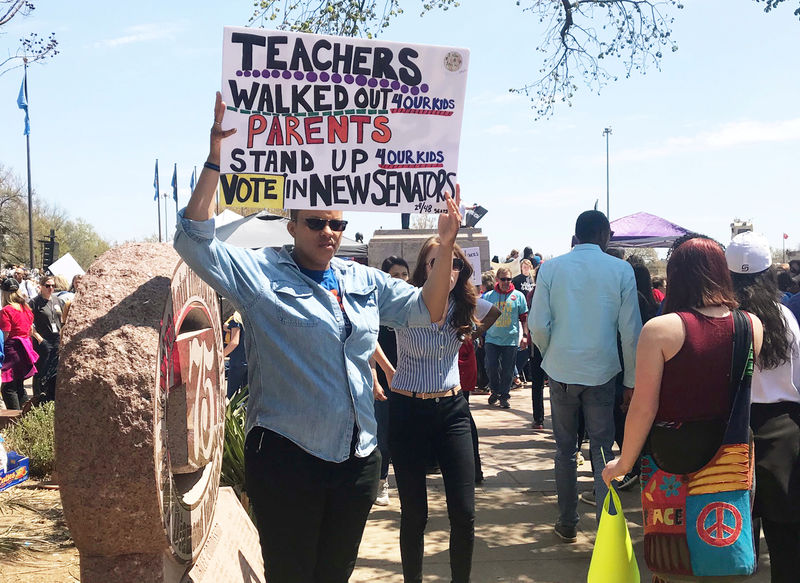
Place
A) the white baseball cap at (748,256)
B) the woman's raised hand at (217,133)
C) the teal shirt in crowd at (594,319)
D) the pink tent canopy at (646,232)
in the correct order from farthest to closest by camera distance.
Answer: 1. the pink tent canopy at (646,232)
2. the teal shirt in crowd at (594,319)
3. the white baseball cap at (748,256)
4. the woman's raised hand at (217,133)

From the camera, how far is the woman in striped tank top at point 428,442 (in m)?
3.95

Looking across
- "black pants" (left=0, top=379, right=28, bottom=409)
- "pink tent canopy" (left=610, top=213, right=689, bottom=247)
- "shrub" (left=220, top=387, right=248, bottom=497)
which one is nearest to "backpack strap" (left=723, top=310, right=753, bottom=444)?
"shrub" (left=220, top=387, right=248, bottom=497)

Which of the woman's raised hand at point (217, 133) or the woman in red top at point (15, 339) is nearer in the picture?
the woman's raised hand at point (217, 133)

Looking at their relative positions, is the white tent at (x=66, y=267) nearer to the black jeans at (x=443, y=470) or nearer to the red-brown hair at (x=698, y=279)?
the black jeans at (x=443, y=470)

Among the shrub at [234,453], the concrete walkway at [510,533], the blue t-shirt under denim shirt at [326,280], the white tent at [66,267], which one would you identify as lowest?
the concrete walkway at [510,533]

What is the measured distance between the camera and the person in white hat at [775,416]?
3289 millimetres

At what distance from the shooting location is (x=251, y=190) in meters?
3.16

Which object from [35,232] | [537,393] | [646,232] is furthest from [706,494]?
[35,232]

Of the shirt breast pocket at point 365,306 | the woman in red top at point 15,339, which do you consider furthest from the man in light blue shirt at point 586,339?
the woman in red top at point 15,339

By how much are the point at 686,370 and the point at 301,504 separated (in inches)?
57.8

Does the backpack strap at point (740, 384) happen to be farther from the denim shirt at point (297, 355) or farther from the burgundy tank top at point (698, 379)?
the denim shirt at point (297, 355)

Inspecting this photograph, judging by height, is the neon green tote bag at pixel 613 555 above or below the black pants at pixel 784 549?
above

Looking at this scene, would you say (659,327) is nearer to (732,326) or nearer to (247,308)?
(732,326)

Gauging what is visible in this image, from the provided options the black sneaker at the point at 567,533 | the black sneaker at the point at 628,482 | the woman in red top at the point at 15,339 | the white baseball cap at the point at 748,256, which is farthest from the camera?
the woman in red top at the point at 15,339
